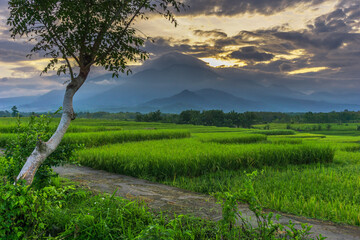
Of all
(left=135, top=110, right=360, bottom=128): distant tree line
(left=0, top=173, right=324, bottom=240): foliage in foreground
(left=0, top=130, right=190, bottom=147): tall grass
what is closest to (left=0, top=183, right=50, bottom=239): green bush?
(left=0, top=173, right=324, bottom=240): foliage in foreground

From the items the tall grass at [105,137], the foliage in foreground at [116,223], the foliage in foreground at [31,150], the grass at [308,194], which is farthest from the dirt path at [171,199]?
the tall grass at [105,137]

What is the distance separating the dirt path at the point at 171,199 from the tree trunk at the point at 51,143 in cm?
143

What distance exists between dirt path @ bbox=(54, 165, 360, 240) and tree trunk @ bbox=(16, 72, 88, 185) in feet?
4.70

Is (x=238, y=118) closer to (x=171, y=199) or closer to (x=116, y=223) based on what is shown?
(x=171, y=199)

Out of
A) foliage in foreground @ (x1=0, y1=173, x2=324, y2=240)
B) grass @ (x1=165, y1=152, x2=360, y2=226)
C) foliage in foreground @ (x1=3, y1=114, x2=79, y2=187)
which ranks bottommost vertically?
grass @ (x1=165, y1=152, x2=360, y2=226)

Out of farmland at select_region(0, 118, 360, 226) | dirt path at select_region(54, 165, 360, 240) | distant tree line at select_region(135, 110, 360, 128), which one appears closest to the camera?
dirt path at select_region(54, 165, 360, 240)

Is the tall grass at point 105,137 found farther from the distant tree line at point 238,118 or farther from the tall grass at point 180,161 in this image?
the distant tree line at point 238,118

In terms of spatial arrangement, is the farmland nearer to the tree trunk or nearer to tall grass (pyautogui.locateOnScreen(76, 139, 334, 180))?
tall grass (pyautogui.locateOnScreen(76, 139, 334, 180))

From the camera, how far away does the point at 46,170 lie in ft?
16.8

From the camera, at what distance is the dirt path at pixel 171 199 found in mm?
3529

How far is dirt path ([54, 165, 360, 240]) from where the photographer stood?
3529mm

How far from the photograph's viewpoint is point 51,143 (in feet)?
15.3

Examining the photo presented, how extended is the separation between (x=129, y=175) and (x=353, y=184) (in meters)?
6.07

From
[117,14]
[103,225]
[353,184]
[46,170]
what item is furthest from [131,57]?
[353,184]
